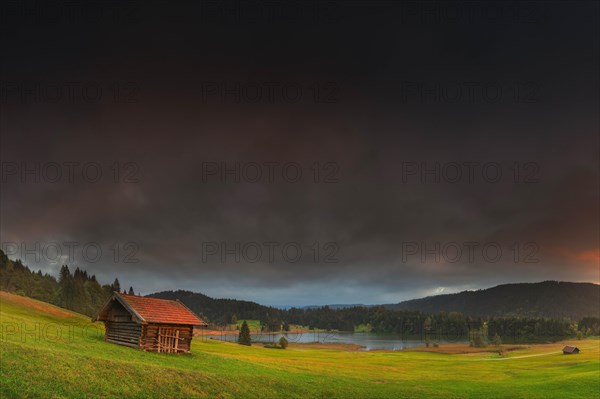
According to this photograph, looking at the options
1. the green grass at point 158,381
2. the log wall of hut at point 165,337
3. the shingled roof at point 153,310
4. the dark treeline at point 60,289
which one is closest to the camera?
the green grass at point 158,381

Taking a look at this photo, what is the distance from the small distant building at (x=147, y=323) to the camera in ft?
138

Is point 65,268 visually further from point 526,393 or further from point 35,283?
point 526,393

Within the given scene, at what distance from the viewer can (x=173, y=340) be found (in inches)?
1741

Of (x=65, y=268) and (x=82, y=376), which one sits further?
(x=65, y=268)

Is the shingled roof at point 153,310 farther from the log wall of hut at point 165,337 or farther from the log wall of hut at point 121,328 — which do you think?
the log wall of hut at point 121,328

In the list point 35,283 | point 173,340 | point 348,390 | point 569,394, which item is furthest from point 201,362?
point 35,283

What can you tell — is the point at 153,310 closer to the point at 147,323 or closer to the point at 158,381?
the point at 147,323

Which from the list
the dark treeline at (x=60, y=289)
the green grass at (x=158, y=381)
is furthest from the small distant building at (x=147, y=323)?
the dark treeline at (x=60, y=289)

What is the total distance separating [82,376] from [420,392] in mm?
28005

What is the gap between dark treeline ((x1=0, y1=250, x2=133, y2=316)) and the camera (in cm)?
13300

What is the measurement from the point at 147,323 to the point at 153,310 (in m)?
3.01

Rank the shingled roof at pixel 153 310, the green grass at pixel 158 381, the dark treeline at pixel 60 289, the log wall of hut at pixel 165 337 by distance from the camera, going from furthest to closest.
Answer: the dark treeline at pixel 60 289
the shingled roof at pixel 153 310
the log wall of hut at pixel 165 337
the green grass at pixel 158 381

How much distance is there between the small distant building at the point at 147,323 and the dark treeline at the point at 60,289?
101 m

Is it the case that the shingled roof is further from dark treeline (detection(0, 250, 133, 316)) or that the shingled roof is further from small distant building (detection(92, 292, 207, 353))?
dark treeline (detection(0, 250, 133, 316))
